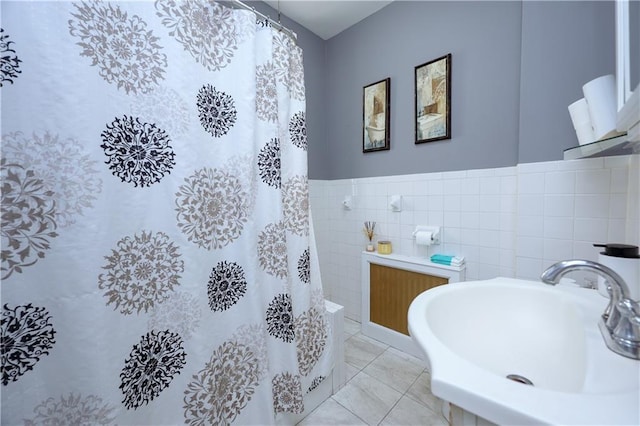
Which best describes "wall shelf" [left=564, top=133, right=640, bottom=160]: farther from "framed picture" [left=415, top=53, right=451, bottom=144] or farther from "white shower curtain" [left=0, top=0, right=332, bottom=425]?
"white shower curtain" [left=0, top=0, right=332, bottom=425]

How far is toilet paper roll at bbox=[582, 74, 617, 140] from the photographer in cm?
77

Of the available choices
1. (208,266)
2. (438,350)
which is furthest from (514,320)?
(208,266)

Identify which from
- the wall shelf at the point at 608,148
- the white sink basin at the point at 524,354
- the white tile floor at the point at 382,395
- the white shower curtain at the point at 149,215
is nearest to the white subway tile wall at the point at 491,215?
the wall shelf at the point at 608,148

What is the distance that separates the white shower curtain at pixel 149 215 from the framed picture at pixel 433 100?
38.2 inches

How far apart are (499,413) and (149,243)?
954 mm

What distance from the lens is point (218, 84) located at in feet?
3.00

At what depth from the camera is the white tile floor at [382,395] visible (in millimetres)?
1181

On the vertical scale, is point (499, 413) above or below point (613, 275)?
below

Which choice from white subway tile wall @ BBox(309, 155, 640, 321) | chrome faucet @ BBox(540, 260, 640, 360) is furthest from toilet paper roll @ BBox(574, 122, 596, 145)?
chrome faucet @ BBox(540, 260, 640, 360)

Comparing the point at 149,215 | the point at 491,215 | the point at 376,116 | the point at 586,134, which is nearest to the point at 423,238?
the point at 491,215

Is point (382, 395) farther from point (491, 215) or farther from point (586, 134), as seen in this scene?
point (586, 134)

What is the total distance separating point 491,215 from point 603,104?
735 mm

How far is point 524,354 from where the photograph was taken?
0.69 meters

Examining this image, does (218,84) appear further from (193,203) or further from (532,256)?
(532,256)
